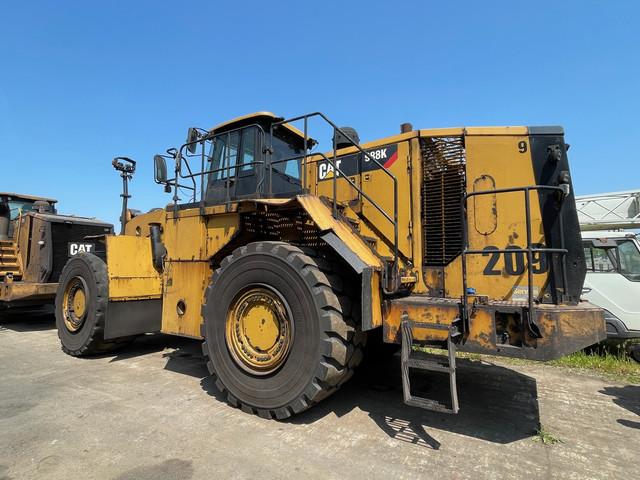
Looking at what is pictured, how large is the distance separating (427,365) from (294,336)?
4.09ft

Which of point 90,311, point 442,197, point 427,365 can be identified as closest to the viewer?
point 427,365

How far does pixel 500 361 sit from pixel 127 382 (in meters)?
5.70

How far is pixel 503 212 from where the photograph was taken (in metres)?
4.01

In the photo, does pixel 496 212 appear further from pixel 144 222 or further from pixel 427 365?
pixel 144 222

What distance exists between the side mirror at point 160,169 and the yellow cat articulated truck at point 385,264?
2.10 ft

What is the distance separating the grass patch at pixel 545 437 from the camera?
3.40 metres

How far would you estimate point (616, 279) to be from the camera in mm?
7414

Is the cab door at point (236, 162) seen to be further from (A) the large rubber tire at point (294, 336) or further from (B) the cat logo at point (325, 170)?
(A) the large rubber tire at point (294, 336)

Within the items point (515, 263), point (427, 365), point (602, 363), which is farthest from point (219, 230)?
point (602, 363)

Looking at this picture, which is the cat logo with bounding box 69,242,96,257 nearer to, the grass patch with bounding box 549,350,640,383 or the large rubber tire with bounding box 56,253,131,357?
the large rubber tire with bounding box 56,253,131,357

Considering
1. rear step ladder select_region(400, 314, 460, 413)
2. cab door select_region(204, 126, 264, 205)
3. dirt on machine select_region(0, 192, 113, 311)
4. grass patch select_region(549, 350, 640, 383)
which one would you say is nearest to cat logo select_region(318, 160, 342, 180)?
cab door select_region(204, 126, 264, 205)

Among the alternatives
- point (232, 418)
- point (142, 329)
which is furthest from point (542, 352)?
point (142, 329)

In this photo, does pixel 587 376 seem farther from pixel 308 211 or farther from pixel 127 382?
pixel 127 382

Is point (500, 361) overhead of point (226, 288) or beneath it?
beneath
